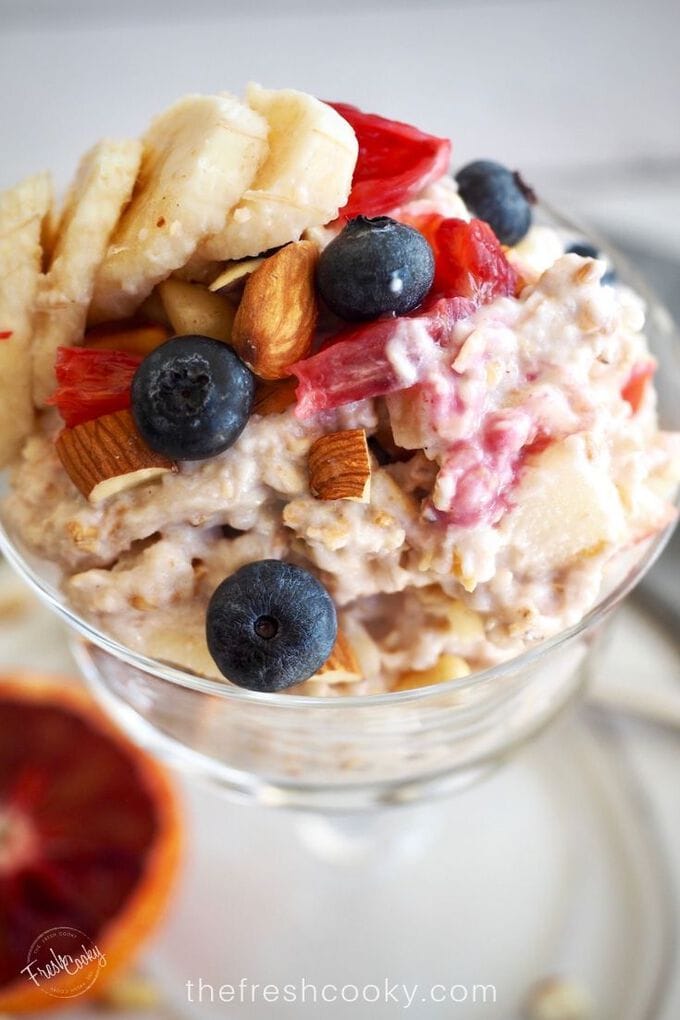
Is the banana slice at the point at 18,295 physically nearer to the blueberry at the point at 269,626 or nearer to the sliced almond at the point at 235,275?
the sliced almond at the point at 235,275

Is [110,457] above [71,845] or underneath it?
above

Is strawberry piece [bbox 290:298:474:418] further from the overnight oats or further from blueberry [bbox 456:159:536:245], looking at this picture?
blueberry [bbox 456:159:536:245]

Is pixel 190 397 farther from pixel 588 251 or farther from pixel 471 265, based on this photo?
pixel 588 251

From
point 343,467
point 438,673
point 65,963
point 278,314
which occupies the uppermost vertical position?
point 278,314

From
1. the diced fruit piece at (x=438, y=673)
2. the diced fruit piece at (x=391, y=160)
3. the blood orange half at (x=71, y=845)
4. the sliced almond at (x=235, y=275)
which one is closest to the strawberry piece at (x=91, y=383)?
the sliced almond at (x=235, y=275)

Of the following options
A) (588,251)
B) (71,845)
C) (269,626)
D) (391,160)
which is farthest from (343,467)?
(71,845)

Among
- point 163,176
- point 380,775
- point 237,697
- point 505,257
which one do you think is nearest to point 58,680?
point 380,775

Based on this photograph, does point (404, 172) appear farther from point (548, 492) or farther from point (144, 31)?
point (144, 31)
